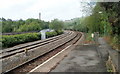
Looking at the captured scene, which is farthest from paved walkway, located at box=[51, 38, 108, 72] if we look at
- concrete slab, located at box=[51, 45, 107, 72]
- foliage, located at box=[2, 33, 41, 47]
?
foliage, located at box=[2, 33, 41, 47]

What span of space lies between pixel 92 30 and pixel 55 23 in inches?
1247

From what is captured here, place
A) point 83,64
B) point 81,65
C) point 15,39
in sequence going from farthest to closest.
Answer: point 15,39 < point 83,64 < point 81,65

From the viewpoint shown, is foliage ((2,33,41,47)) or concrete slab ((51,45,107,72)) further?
foliage ((2,33,41,47))

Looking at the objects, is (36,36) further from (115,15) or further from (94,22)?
(115,15)

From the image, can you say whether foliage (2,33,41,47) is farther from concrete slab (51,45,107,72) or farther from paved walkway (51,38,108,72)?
concrete slab (51,45,107,72)

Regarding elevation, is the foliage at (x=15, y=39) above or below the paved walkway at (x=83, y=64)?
above

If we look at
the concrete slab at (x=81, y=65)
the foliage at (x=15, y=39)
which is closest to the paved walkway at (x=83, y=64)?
the concrete slab at (x=81, y=65)

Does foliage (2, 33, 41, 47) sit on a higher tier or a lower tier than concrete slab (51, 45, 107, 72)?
higher

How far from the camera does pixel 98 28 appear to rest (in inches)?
1277

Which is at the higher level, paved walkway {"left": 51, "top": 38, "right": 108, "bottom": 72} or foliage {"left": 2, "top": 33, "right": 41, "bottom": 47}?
foliage {"left": 2, "top": 33, "right": 41, "bottom": 47}

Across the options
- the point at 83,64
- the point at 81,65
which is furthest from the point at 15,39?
the point at 81,65

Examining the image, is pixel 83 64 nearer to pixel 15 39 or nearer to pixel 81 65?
pixel 81 65

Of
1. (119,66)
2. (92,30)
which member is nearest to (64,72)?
(119,66)

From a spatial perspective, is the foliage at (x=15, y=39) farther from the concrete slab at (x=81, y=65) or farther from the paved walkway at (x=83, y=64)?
the concrete slab at (x=81, y=65)
